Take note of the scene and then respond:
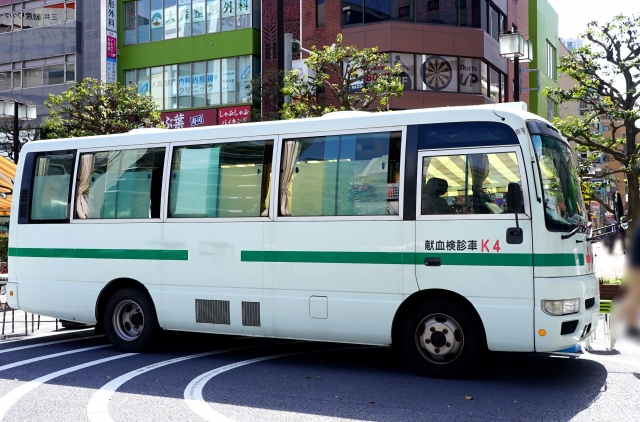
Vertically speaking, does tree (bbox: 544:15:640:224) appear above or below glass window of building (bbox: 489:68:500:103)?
below

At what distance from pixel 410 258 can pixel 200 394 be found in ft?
8.72

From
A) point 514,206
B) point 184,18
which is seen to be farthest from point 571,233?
point 184,18

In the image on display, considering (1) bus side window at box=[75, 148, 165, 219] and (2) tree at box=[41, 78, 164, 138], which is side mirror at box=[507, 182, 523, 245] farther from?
(2) tree at box=[41, 78, 164, 138]

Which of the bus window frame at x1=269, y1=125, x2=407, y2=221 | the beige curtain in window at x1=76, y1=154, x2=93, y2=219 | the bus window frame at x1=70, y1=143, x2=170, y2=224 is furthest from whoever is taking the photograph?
the beige curtain in window at x1=76, y1=154, x2=93, y2=219

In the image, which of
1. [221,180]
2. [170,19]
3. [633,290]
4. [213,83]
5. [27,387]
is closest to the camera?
[633,290]

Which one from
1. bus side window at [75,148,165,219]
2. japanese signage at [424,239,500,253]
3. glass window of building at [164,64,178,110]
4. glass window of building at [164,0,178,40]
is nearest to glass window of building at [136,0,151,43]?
glass window of building at [164,0,178,40]

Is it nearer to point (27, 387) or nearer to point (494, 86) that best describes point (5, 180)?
point (27, 387)

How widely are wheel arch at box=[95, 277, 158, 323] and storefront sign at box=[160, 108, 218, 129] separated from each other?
93.7 ft

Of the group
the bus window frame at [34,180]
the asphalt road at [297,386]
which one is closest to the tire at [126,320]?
the asphalt road at [297,386]

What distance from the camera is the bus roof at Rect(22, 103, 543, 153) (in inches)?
314

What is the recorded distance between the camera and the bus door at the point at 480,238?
25.1ft

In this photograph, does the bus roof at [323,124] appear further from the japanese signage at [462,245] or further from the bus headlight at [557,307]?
the bus headlight at [557,307]

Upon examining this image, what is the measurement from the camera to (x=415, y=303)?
8305 mm

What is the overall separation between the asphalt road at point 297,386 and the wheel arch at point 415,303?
50 centimetres
